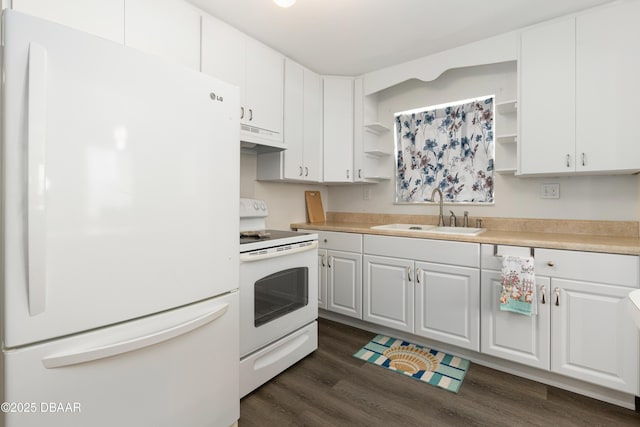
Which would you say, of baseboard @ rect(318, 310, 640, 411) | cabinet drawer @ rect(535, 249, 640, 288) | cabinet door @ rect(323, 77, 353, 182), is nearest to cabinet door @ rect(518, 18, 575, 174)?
cabinet drawer @ rect(535, 249, 640, 288)

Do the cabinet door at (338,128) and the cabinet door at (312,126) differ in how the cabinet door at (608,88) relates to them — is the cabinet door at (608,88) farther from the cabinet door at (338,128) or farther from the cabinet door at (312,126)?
the cabinet door at (312,126)

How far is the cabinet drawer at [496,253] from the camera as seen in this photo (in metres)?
1.91

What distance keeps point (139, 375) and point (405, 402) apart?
137 centimetres

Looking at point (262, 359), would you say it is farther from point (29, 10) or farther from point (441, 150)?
point (441, 150)

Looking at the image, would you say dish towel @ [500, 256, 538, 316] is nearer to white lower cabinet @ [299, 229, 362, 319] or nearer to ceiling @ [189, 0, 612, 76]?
white lower cabinet @ [299, 229, 362, 319]

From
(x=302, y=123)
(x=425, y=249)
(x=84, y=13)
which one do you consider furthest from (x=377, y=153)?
(x=84, y=13)

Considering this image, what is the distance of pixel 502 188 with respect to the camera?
2.52m

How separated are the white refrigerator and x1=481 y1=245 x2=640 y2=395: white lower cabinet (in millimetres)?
1716

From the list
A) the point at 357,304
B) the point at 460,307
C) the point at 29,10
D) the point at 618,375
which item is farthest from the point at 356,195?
the point at 29,10

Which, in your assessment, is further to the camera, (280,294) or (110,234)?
(280,294)

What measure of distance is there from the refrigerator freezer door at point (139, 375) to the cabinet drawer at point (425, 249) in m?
1.36

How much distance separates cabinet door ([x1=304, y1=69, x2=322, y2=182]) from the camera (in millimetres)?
2812

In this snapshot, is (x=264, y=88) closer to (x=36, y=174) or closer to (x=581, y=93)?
(x=36, y=174)

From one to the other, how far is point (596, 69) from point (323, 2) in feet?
5.54
